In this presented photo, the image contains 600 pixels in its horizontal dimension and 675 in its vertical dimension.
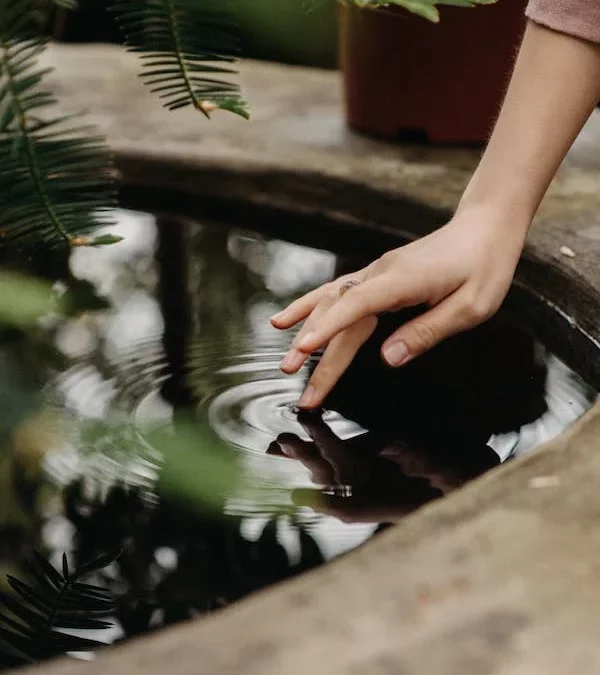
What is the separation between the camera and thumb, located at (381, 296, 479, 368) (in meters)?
0.95

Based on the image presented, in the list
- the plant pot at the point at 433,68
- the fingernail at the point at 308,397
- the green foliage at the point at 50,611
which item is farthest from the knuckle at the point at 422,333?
the plant pot at the point at 433,68

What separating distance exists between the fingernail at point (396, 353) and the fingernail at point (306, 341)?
0.08 m

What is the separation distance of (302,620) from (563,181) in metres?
1.18

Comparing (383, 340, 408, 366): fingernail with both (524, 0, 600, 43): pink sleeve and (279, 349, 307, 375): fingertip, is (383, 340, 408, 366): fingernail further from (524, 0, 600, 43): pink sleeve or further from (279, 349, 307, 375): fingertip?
(524, 0, 600, 43): pink sleeve

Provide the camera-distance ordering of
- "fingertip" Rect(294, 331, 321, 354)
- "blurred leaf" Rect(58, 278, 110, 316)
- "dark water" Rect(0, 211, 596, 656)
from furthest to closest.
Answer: "blurred leaf" Rect(58, 278, 110, 316) → "fingertip" Rect(294, 331, 321, 354) → "dark water" Rect(0, 211, 596, 656)

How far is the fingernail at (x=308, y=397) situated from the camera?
3.07 feet

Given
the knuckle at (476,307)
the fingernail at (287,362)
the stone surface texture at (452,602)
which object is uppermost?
the stone surface texture at (452,602)

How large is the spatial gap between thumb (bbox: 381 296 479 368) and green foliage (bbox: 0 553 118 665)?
1.13 ft

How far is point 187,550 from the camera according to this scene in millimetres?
728

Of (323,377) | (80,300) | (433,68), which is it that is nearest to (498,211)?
(323,377)

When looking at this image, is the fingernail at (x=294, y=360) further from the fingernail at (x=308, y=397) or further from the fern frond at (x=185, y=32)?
the fern frond at (x=185, y=32)

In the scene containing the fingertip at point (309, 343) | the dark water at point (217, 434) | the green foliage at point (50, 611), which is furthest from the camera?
the fingertip at point (309, 343)

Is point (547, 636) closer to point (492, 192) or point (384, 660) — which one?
point (384, 660)

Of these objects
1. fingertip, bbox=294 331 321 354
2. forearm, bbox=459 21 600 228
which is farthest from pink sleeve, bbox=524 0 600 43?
fingertip, bbox=294 331 321 354
